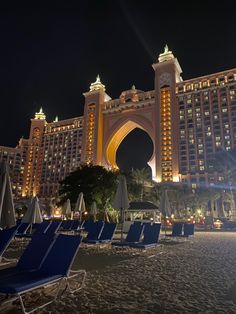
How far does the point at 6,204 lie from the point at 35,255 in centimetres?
203

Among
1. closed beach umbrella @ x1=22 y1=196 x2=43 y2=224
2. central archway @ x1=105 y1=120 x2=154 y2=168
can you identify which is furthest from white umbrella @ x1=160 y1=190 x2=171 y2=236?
central archway @ x1=105 y1=120 x2=154 y2=168

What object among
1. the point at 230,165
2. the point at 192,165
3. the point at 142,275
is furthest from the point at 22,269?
the point at 192,165

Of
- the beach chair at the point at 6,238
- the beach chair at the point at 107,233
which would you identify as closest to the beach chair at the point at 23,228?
the beach chair at the point at 107,233

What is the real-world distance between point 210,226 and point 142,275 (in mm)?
31049

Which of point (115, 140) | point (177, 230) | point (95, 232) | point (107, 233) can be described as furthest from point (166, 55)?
point (95, 232)

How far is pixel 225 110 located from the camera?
80.9m

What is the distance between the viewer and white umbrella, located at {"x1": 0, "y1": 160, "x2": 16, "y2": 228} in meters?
5.63

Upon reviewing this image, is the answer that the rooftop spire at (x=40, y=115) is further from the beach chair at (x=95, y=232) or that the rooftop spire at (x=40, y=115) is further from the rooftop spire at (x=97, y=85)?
the beach chair at (x=95, y=232)

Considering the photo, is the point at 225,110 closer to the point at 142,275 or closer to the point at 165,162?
the point at 165,162

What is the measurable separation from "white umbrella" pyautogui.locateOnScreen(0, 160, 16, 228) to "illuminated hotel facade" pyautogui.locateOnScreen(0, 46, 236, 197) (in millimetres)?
73463

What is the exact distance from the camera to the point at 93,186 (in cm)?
2939

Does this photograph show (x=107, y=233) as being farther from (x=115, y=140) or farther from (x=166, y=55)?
(x=166, y=55)

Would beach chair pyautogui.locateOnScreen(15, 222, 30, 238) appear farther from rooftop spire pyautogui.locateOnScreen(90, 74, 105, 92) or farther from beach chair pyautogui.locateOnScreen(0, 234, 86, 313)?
rooftop spire pyautogui.locateOnScreen(90, 74, 105, 92)

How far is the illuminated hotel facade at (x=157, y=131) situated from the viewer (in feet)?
263
